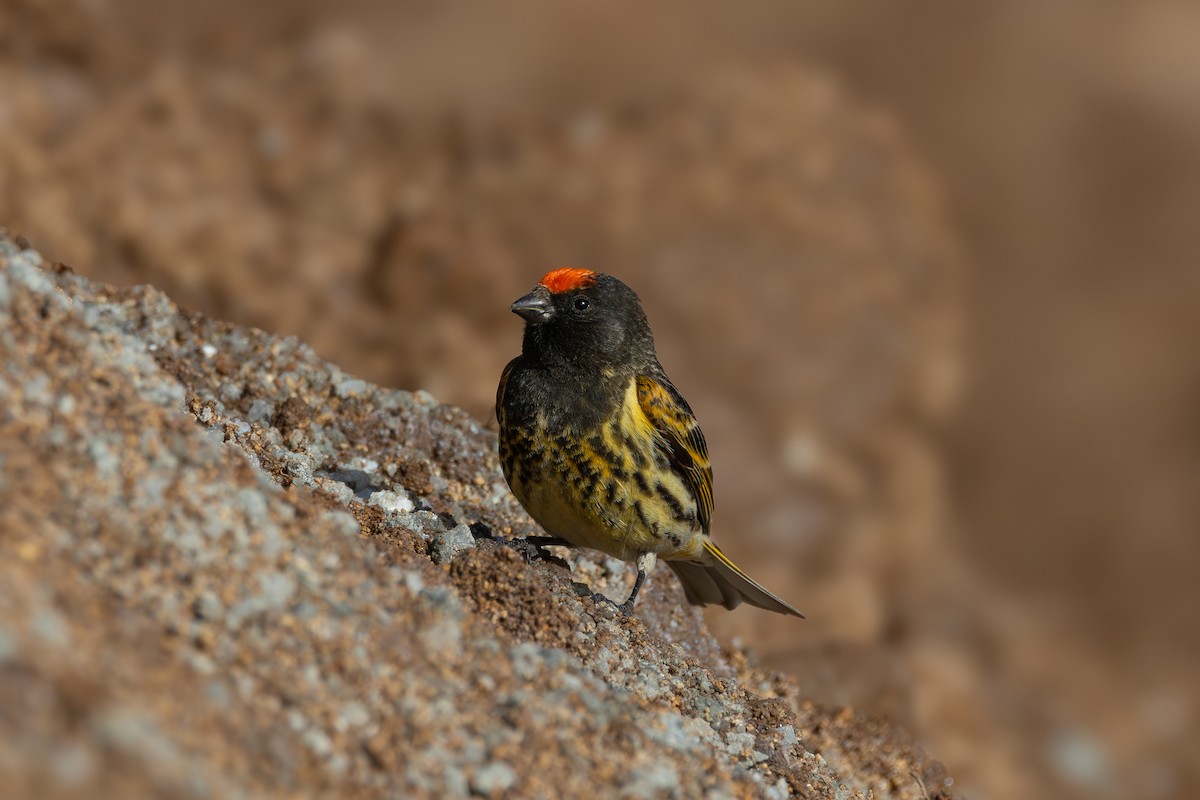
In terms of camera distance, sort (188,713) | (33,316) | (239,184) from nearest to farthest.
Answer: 1. (188,713)
2. (33,316)
3. (239,184)

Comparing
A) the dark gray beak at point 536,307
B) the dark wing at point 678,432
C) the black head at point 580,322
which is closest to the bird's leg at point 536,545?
the dark wing at point 678,432

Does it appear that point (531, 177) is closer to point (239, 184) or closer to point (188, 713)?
point (239, 184)

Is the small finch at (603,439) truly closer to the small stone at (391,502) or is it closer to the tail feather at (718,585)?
the tail feather at (718,585)


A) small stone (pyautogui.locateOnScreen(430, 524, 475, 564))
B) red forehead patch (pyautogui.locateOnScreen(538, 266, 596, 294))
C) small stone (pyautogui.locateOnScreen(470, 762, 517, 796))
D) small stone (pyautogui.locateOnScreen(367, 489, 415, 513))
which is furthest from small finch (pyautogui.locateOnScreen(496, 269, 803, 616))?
small stone (pyautogui.locateOnScreen(470, 762, 517, 796))

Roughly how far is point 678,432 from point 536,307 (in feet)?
2.47

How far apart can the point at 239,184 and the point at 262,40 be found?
1.10 meters

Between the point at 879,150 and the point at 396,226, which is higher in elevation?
the point at 879,150

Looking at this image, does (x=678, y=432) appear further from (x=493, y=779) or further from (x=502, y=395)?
(x=493, y=779)

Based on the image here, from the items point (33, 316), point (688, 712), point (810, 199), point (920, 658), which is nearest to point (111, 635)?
point (33, 316)

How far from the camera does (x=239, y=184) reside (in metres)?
8.45

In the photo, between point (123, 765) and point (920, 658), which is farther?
point (920, 658)

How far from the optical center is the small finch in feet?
14.4

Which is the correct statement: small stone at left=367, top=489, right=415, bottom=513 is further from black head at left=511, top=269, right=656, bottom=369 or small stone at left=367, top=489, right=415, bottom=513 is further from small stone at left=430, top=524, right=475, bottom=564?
black head at left=511, top=269, right=656, bottom=369

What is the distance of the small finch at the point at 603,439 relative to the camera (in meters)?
4.40
